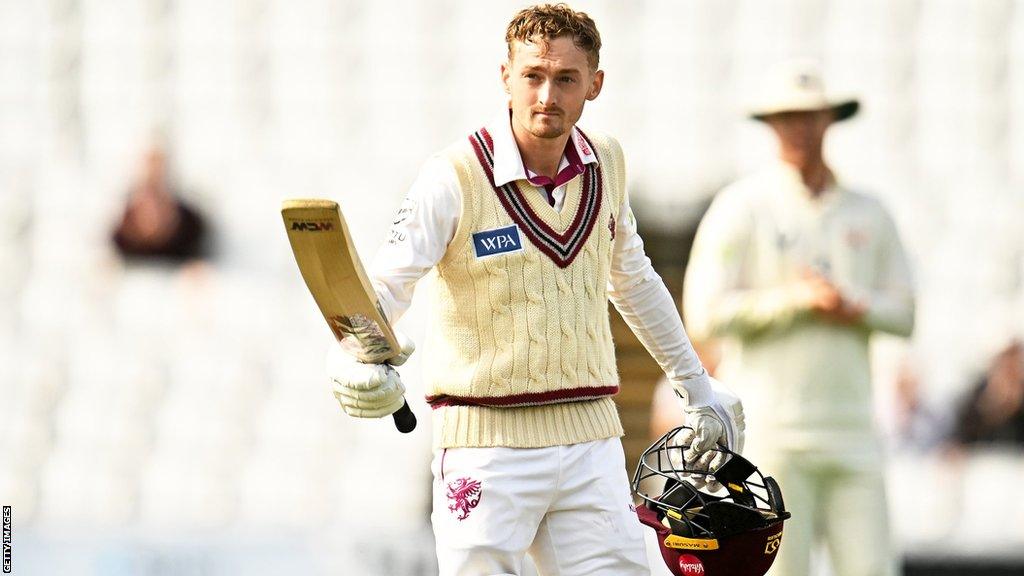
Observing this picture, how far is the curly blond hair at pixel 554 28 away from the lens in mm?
2871

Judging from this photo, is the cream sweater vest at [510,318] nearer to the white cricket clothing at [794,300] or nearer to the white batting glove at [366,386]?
the white batting glove at [366,386]

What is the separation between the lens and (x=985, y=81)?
25.1ft

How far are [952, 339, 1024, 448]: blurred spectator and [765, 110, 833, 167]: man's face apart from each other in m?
2.83

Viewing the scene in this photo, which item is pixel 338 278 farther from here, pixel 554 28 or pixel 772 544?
pixel 772 544

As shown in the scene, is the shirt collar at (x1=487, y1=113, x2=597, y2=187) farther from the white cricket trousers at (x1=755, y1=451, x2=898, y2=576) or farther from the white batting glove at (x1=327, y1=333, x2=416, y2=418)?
the white cricket trousers at (x1=755, y1=451, x2=898, y2=576)

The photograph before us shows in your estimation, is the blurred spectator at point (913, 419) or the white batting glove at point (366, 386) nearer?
the white batting glove at point (366, 386)

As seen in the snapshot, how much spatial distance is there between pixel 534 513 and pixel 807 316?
1580 millimetres

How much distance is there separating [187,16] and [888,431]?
11.5 feet

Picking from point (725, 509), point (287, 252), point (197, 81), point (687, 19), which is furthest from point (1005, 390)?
point (725, 509)

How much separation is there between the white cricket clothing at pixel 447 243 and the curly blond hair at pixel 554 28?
157mm

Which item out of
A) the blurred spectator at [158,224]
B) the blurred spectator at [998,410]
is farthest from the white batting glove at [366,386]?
the blurred spectator at [998,410]

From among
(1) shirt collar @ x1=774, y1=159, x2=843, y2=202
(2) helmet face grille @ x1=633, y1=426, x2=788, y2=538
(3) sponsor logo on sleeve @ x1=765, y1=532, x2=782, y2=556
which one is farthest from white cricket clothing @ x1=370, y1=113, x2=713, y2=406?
(1) shirt collar @ x1=774, y1=159, x2=843, y2=202

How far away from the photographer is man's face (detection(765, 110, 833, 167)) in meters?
4.37

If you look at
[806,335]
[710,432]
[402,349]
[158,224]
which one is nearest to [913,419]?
[806,335]
